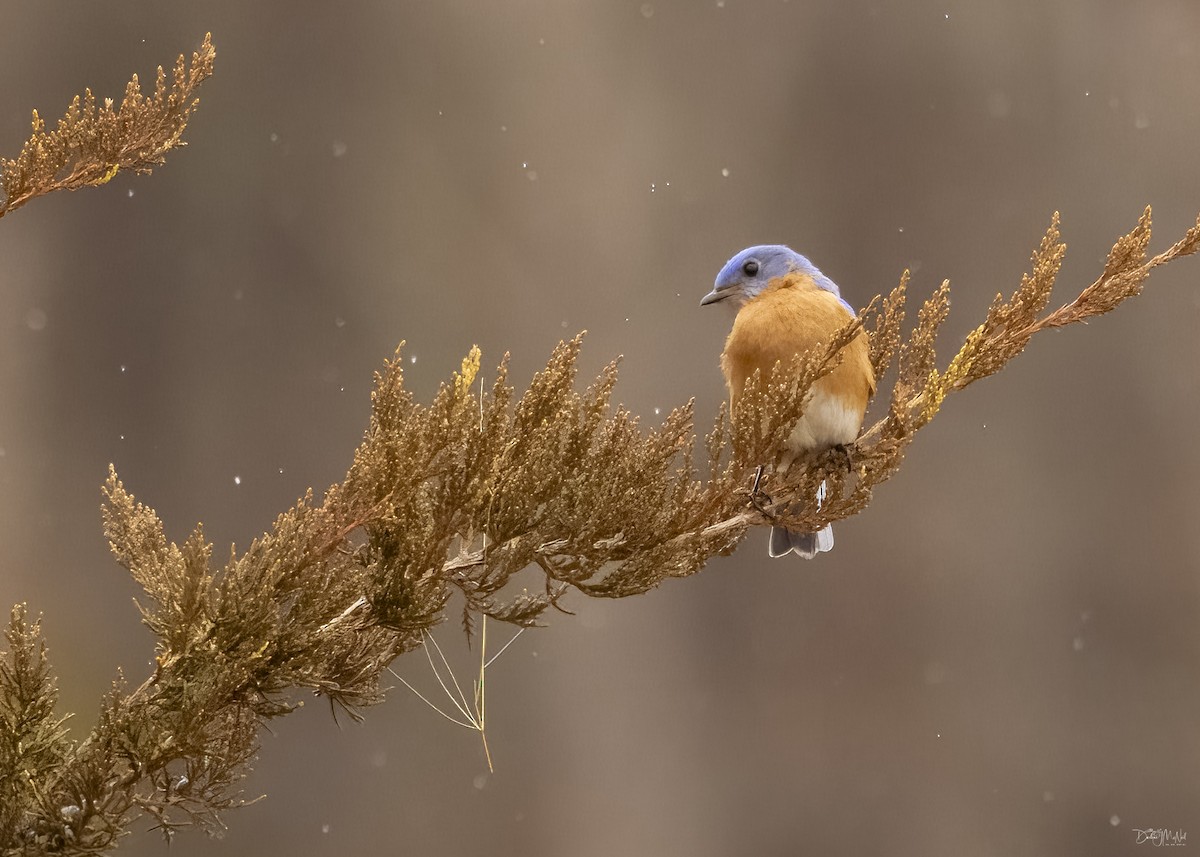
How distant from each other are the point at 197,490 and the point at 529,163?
6.29ft

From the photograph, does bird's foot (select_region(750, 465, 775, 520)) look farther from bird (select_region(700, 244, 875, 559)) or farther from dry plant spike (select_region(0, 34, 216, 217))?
dry plant spike (select_region(0, 34, 216, 217))

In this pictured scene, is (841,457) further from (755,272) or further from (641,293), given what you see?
(641,293)

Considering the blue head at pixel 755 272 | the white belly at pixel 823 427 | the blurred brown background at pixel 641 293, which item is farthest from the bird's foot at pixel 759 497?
the blurred brown background at pixel 641 293

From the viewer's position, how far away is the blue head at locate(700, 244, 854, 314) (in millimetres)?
2170

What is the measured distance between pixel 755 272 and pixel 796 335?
27 cm

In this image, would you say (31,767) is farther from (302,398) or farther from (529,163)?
(529,163)

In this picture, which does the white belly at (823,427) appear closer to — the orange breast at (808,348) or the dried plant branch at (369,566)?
the orange breast at (808,348)

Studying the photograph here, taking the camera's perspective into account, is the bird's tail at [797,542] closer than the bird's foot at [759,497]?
No

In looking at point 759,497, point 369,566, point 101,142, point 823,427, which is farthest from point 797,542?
point 101,142

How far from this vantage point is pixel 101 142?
1388 millimetres

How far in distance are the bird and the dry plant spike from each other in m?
0.84

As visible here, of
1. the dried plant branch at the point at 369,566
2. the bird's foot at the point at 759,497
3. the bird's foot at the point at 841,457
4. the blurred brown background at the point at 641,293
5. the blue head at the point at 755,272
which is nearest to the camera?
the dried plant branch at the point at 369,566

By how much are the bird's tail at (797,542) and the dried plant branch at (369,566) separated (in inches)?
28.8

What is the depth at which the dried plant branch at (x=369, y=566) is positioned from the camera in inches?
50.3
